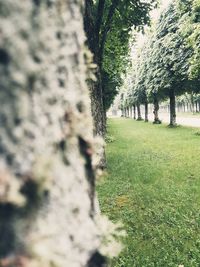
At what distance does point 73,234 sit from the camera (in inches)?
58.2

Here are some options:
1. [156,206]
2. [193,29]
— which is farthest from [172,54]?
[156,206]

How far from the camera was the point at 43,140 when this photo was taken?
1.34 metres

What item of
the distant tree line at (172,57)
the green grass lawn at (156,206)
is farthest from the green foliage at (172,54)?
the green grass lawn at (156,206)

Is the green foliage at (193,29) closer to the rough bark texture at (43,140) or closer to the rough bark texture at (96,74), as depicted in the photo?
the rough bark texture at (96,74)

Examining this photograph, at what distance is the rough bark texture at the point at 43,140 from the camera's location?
4.07 feet

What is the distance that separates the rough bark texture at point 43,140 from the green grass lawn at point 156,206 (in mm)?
4804

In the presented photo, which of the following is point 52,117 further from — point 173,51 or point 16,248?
point 173,51

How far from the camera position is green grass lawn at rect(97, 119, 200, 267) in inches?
248

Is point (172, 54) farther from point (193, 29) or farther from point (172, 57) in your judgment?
point (193, 29)

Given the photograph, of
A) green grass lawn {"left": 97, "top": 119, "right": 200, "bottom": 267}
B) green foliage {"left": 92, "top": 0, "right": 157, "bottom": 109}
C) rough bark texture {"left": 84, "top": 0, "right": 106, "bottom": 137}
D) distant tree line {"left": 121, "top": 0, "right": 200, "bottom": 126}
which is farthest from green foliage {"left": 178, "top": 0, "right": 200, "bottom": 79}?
rough bark texture {"left": 84, "top": 0, "right": 106, "bottom": 137}

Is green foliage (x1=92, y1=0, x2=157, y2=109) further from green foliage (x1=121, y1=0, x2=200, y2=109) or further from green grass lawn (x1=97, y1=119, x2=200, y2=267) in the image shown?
green foliage (x1=121, y1=0, x2=200, y2=109)

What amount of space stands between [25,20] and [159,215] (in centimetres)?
737

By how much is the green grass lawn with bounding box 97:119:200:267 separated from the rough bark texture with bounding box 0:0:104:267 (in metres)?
4.80

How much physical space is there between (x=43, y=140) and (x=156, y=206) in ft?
25.7
